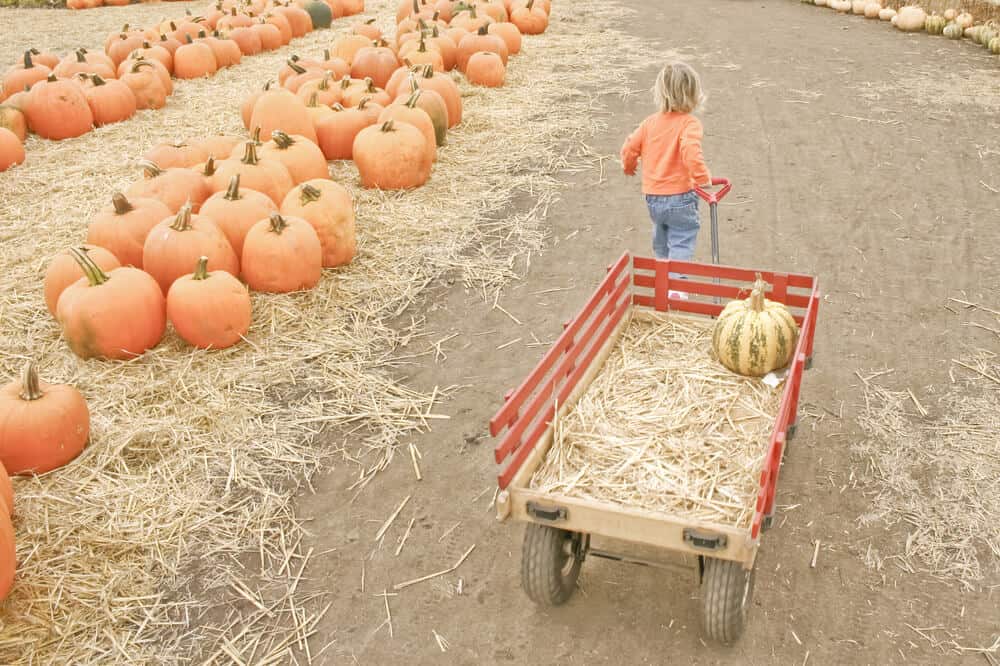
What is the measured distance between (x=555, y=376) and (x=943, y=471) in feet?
6.59

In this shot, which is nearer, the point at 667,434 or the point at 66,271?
the point at 667,434

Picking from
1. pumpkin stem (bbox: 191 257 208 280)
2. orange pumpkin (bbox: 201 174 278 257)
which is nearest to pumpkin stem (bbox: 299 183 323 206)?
orange pumpkin (bbox: 201 174 278 257)

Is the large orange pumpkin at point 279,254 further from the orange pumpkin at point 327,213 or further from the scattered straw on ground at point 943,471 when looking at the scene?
the scattered straw on ground at point 943,471

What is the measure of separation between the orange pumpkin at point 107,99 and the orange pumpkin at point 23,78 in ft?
2.19

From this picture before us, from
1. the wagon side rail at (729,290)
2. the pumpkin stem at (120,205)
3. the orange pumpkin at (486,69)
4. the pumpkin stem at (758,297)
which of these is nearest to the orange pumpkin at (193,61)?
the orange pumpkin at (486,69)

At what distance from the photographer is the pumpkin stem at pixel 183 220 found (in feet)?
17.8

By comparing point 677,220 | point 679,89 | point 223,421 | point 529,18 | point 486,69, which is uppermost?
point 679,89

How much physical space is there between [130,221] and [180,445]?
1.90 metres

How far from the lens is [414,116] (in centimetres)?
788

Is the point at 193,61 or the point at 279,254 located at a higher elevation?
the point at 279,254

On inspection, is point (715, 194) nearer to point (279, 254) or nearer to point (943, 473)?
point (943, 473)

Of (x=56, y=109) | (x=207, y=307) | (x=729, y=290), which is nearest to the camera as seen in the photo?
(x=729, y=290)

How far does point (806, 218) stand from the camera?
6984mm

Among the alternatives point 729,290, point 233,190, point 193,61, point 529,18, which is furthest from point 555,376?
point 529,18
